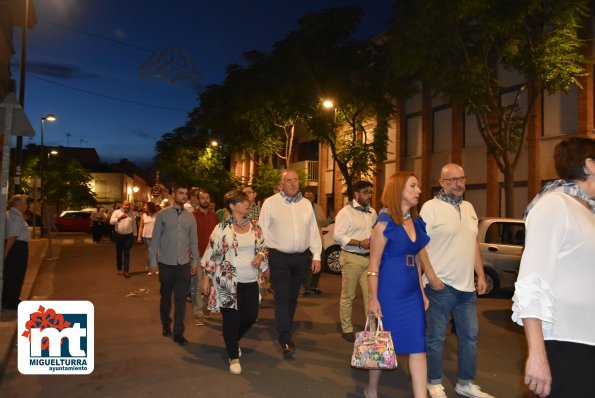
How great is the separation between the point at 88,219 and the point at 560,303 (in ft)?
138

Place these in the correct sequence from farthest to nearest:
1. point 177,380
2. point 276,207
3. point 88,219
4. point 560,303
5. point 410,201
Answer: point 88,219 → point 276,207 → point 177,380 → point 410,201 → point 560,303

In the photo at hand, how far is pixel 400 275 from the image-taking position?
4.59m

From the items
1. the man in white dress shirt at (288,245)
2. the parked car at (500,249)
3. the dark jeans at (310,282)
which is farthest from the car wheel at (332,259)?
the man in white dress shirt at (288,245)

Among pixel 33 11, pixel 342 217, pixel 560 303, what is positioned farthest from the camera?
pixel 33 11

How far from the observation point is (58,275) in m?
15.1

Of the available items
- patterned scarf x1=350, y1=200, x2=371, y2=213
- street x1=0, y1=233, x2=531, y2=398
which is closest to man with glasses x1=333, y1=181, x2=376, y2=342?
patterned scarf x1=350, y1=200, x2=371, y2=213

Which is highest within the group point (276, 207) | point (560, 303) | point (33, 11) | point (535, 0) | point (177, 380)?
point (33, 11)

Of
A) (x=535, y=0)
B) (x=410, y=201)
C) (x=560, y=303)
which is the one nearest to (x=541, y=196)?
(x=560, y=303)

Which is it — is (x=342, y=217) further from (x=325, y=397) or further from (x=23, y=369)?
(x=23, y=369)

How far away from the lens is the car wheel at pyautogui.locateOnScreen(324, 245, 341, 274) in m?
16.1

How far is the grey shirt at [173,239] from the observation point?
748 cm

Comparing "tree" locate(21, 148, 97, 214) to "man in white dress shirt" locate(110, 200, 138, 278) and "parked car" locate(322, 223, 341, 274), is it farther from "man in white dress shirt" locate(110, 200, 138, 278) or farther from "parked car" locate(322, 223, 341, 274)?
"parked car" locate(322, 223, 341, 274)

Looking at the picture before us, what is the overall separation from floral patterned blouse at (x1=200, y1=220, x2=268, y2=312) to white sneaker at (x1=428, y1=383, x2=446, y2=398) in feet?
7.07

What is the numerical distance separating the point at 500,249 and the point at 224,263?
→ 768 centimetres
